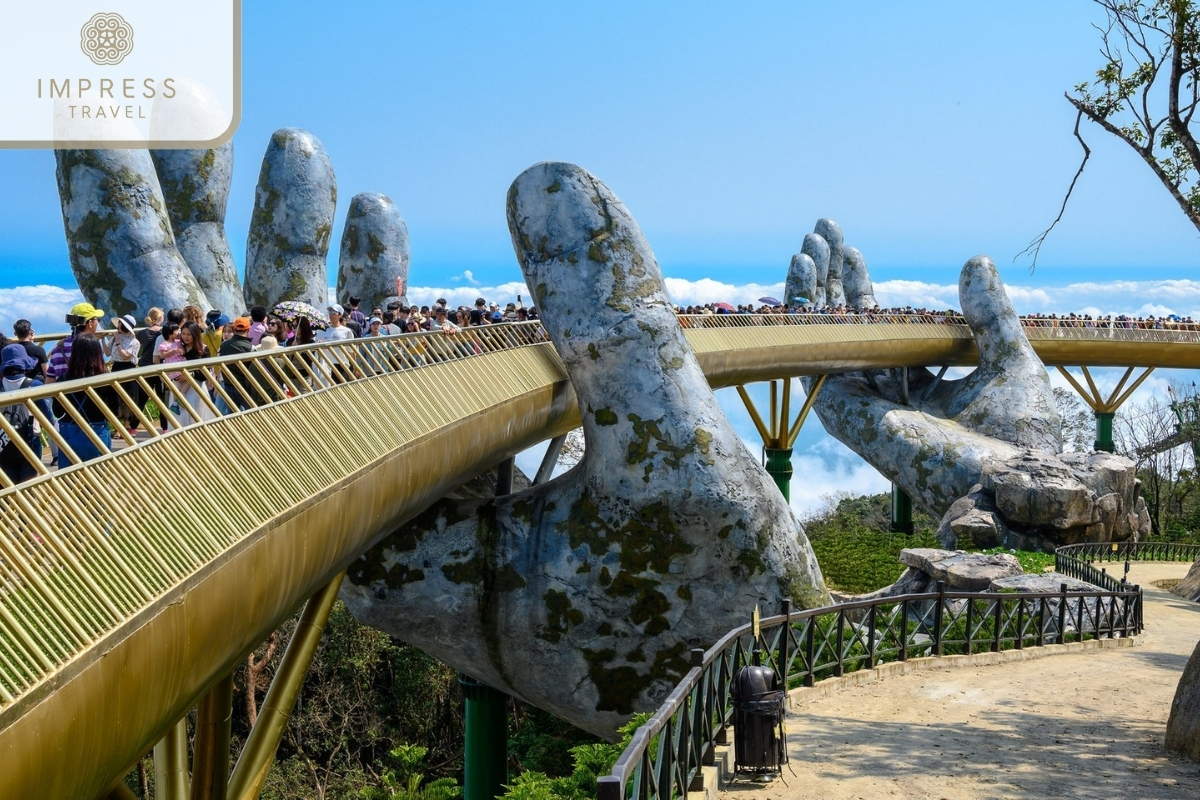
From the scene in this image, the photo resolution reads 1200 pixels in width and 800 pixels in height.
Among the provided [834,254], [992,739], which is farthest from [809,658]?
[834,254]

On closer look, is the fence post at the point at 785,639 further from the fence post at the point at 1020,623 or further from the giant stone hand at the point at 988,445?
the giant stone hand at the point at 988,445

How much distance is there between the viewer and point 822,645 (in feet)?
43.0

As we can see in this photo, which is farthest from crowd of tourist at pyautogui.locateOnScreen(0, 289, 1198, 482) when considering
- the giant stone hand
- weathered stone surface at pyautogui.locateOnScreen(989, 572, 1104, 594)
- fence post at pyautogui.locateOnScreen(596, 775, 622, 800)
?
the giant stone hand

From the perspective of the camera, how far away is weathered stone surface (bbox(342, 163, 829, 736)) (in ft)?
52.2

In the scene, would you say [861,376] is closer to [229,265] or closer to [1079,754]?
[229,265]

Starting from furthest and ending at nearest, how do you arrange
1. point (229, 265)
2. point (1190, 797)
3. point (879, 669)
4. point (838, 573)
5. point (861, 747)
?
point (838, 573)
point (229, 265)
point (879, 669)
point (861, 747)
point (1190, 797)

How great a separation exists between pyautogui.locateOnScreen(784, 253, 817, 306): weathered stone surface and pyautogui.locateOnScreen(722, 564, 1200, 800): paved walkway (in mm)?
31463

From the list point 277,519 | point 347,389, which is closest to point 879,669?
point 347,389

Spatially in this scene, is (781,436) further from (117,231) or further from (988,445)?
(117,231)

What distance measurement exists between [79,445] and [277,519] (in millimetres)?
1446

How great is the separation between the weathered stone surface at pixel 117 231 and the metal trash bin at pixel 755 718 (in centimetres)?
1648

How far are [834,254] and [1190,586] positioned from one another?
25.8m

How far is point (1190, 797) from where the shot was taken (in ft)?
32.8

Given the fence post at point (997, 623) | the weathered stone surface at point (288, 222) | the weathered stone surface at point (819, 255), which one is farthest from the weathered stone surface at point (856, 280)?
the fence post at point (997, 623)
